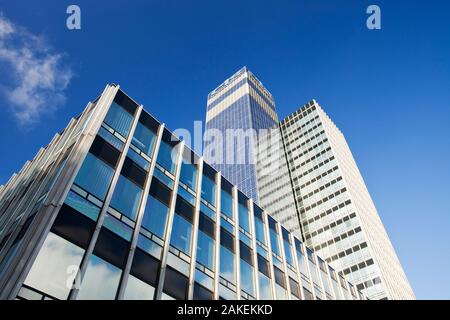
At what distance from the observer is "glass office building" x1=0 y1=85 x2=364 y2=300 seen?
42.8ft

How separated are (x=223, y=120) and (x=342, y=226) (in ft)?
309

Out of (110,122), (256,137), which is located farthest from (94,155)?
(256,137)

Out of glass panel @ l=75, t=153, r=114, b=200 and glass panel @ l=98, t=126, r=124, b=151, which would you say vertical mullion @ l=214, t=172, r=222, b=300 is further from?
glass panel @ l=98, t=126, r=124, b=151

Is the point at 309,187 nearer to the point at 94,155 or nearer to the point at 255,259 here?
the point at 255,259

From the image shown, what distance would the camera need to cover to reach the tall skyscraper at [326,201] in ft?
246

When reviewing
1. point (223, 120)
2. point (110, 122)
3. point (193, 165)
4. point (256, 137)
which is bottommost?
point (110, 122)

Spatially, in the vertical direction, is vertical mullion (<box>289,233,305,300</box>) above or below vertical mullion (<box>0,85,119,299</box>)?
above

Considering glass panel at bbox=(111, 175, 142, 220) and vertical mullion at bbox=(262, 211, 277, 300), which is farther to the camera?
vertical mullion at bbox=(262, 211, 277, 300)

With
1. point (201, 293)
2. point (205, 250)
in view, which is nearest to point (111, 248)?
point (201, 293)

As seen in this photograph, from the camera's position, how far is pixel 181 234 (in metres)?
19.9

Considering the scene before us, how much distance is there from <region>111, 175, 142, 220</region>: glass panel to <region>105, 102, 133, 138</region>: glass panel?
356 cm

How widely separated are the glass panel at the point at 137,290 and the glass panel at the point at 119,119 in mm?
8957

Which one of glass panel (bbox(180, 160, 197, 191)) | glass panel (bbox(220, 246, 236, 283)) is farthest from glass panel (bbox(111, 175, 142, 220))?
glass panel (bbox(220, 246, 236, 283))
